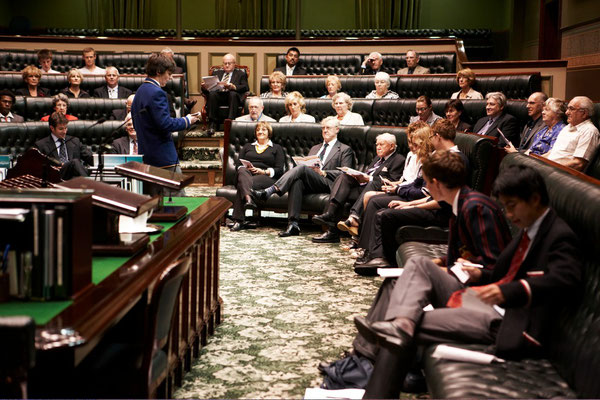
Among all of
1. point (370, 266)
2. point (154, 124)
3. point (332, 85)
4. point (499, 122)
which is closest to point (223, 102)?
point (332, 85)

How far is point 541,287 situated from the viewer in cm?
213

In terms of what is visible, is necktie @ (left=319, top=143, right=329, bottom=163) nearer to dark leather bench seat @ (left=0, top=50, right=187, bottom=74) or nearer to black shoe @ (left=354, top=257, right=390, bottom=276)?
→ black shoe @ (left=354, top=257, right=390, bottom=276)

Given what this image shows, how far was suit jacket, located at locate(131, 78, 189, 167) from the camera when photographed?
443 cm

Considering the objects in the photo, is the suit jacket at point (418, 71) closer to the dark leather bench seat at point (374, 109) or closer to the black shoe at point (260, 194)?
the dark leather bench seat at point (374, 109)

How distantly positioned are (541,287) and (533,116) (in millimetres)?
4548

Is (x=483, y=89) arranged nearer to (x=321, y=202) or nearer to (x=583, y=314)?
(x=321, y=202)

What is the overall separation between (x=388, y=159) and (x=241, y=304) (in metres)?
2.13

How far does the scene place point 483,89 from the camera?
8.06m

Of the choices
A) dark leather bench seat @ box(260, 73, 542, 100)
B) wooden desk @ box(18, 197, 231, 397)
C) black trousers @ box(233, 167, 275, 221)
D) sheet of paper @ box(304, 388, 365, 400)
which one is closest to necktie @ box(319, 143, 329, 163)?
black trousers @ box(233, 167, 275, 221)

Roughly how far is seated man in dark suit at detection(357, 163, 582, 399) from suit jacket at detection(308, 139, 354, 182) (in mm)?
3689

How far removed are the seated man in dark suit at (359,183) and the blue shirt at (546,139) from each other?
3.73 ft

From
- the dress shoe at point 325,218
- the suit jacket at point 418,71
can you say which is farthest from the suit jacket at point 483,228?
the suit jacket at point 418,71

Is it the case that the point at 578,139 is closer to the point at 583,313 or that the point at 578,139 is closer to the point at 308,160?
the point at 308,160

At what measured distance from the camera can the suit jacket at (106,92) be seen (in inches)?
341
